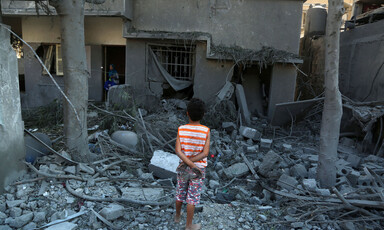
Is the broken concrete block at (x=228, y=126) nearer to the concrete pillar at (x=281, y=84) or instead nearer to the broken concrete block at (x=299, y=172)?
the concrete pillar at (x=281, y=84)

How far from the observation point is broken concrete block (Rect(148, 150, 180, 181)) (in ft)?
14.0

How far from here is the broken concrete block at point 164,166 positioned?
4258 millimetres

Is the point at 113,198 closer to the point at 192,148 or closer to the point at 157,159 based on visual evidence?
the point at 157,159

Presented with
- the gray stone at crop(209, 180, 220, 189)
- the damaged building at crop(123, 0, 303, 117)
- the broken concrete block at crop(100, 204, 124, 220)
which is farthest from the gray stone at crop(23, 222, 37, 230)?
the damaged building at crop(123, 0, 303, 117)

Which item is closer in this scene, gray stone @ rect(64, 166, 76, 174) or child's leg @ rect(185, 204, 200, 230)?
child's leg @ rect(185, 204, 200, 230)

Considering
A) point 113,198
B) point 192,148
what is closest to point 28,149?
point 113,198

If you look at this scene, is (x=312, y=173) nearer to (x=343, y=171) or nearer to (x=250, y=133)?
(x=343, y=171)

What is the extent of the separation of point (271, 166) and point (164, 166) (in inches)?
70.4

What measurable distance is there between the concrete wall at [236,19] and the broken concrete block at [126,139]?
4.64m

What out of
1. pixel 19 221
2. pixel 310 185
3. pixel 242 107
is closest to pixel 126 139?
pixel 19 221

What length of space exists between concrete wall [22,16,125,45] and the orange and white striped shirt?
8519 millimetres

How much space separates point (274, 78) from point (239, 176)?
5064 mm

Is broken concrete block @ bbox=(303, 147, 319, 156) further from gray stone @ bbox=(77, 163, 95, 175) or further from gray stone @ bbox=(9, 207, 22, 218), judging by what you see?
gray stone @ bbox=(9, 207, 22, 218)

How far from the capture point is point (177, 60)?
9547 millimetres
